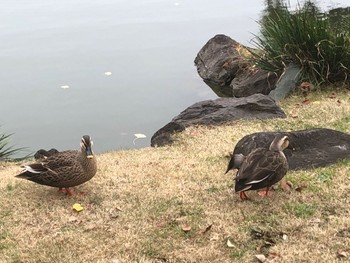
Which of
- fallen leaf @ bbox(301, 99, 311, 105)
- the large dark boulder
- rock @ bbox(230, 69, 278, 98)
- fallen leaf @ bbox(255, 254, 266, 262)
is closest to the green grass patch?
fallen leaf @ bbox(255, 254, 266, 262)

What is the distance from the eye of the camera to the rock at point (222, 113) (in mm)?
7711

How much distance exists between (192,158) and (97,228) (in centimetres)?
204

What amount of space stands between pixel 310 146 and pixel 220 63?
6.77 m

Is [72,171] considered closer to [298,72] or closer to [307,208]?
[307,208]

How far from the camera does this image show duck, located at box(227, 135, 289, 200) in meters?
4.54

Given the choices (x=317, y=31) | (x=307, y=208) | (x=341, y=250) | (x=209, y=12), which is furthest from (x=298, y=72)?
(x=209, y=12)

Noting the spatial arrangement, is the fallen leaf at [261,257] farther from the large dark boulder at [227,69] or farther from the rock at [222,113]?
the large dark boulder at [227,69]

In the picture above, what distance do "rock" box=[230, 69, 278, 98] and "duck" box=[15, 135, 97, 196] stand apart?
5.80 meters

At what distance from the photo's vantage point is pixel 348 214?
4.38 metres

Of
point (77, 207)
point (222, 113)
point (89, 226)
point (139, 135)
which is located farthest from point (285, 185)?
point (139, 135)

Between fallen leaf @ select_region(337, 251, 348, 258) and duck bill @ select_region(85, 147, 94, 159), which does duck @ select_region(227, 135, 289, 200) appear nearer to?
fallen leaf @ select_region(337, 251, 348, 258)

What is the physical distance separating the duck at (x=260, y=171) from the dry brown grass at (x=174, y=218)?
0.21 metres

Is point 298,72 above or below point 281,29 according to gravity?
below

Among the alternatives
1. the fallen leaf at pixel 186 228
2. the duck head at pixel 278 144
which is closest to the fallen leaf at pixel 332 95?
the duck head at pixel 278 144
